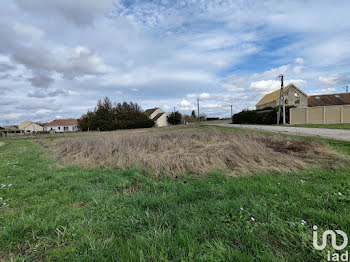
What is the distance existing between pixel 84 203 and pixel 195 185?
6.75ft

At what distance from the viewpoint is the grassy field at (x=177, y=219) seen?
1.57 metres

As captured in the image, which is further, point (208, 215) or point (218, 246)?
point (208, 215)

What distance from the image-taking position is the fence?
62.1 ft

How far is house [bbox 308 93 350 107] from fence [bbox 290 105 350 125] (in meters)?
20.0

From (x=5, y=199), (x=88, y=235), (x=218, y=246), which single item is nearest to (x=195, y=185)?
(x=218, y=246)

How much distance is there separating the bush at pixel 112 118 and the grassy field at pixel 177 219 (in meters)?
38.7

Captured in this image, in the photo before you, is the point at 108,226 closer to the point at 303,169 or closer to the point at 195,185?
the point at 195,185

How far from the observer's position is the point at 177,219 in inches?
83.3

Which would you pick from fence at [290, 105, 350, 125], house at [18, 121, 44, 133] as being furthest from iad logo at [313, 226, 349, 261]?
house at [18, 121, 44, 133]

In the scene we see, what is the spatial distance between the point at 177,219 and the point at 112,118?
42160mm

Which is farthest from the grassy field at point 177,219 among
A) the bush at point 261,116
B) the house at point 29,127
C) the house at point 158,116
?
the house at point 29,127

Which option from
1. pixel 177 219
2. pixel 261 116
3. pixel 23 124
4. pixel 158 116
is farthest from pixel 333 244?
pixel 23 124

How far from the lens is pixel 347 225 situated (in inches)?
68.9

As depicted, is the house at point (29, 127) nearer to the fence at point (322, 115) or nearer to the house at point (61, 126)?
the house at point (61, 126)
